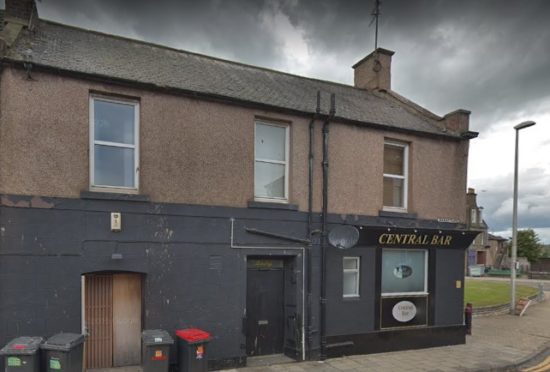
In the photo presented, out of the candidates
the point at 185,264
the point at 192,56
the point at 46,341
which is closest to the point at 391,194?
the point at 185,264

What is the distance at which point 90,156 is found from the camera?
740cm

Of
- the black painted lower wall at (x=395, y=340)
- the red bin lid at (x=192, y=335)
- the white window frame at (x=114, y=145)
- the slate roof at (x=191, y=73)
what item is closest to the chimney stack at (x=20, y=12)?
the slate roof at (x=191, y=73)

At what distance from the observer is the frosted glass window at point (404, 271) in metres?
10.2

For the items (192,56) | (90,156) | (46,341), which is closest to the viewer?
(46,341)

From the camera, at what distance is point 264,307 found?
353 inches

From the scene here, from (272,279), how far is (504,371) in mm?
5539

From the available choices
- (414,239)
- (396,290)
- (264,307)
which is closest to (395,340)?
(396,290)

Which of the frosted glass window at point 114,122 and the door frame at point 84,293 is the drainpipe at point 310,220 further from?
the frosted glass window at point 114,122

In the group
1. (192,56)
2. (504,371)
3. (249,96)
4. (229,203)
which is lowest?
(504,371)

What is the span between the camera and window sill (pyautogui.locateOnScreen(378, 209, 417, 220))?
33.2ft

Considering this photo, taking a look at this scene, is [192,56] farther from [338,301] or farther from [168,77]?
[338,301]

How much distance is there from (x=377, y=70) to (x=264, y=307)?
896cm

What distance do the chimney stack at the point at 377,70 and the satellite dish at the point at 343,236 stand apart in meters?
6.49

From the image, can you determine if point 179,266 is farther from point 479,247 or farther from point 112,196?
point 479,247
